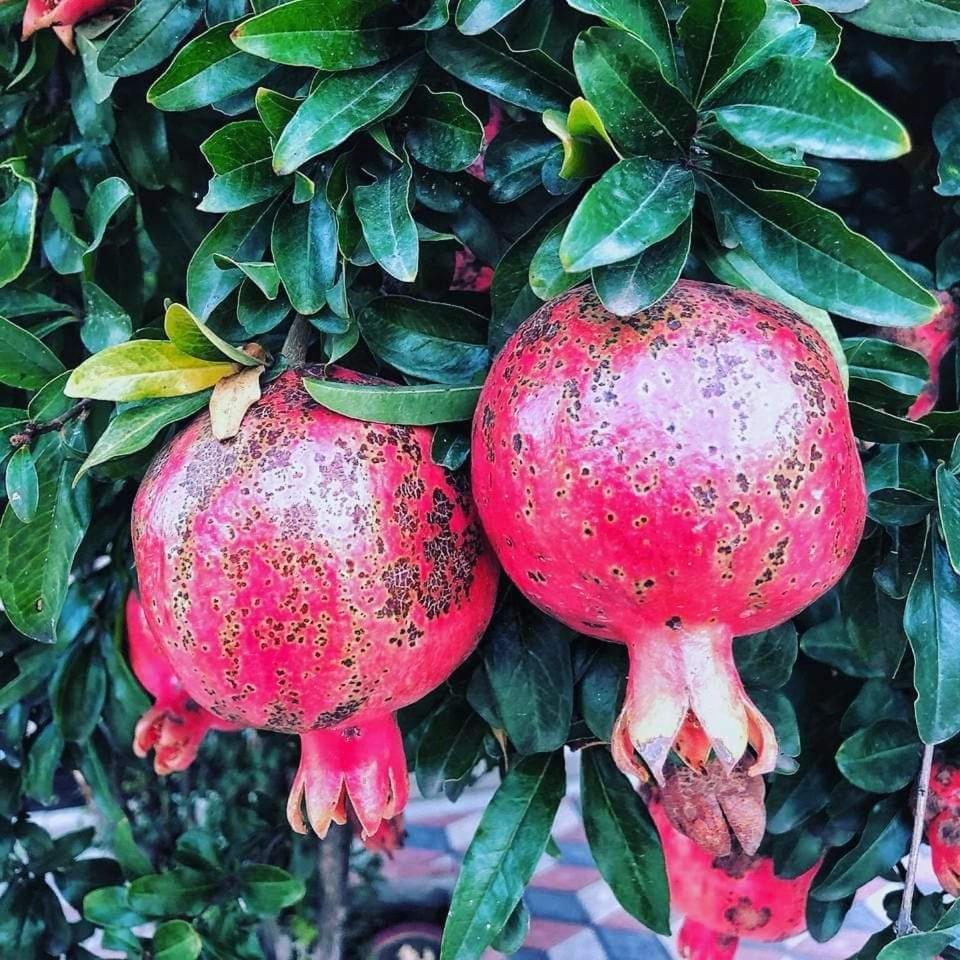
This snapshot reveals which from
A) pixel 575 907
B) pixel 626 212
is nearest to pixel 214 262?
pixel 626 212

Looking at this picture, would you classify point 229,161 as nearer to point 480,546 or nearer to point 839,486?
point 480,546

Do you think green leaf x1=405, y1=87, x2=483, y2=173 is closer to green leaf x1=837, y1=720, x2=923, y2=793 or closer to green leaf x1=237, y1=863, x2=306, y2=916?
green leaf x1=837, y1=720, x2=923, y2=793

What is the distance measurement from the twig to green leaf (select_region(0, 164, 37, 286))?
0.43 ft

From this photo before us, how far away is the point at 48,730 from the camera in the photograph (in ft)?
3.78

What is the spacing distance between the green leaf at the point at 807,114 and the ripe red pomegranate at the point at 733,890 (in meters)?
0.65

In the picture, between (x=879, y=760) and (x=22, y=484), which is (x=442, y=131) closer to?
(x=22, y=484)

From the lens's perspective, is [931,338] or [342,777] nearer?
[342,777]

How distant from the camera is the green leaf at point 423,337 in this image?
2.20 ft

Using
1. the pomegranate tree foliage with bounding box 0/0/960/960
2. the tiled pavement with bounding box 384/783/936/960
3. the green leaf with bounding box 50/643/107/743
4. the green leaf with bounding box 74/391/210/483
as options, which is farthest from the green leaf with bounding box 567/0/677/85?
the tiled pavement with bounding box 384/783/936/960

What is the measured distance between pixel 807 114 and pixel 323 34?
29 centimetres

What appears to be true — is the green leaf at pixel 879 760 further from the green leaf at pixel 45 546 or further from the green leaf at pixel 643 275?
the green leaf at pixel 45 546

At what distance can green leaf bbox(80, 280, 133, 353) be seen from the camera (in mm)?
783

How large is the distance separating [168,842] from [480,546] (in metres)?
1.06

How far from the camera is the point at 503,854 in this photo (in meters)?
0.79
